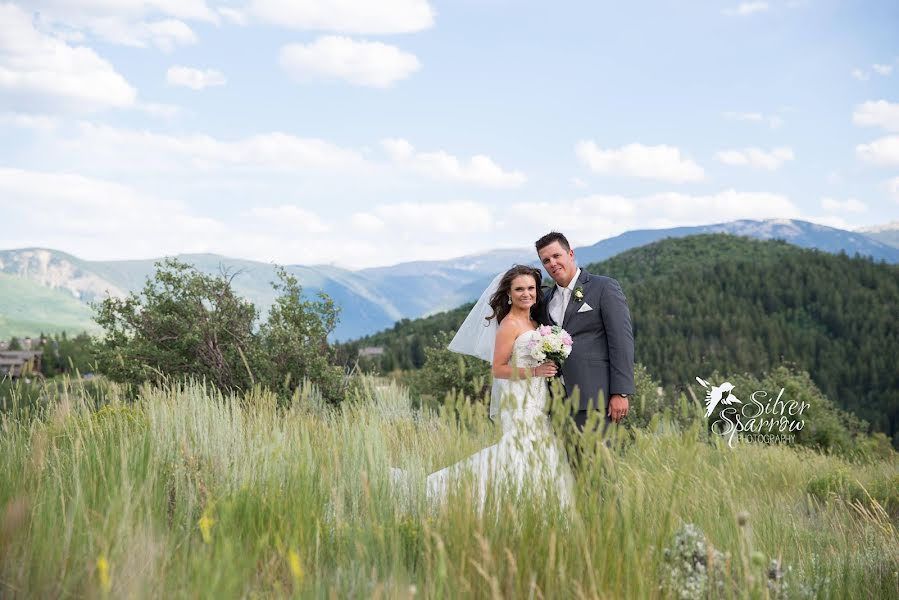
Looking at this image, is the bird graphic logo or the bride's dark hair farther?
the bird graphic logo

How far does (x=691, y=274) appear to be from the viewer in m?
112

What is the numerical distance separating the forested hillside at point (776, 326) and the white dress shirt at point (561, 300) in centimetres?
5257

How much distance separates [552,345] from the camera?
18.7 feet

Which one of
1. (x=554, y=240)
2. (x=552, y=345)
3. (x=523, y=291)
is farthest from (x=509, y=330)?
(x=554, y=240)

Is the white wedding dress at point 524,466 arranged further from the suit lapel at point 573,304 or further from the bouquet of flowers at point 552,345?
the suit lapel at point 573,304

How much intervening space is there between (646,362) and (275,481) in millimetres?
74416

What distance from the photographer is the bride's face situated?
20.8 ft

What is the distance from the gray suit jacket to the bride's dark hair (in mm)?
476

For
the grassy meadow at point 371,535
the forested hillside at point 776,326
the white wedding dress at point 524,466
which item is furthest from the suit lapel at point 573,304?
the forested hillside at point 776,326

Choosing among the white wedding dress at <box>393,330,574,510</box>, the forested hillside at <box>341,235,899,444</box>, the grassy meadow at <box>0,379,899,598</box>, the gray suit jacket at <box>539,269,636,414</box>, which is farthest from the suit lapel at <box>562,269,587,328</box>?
the forested hillside at <box>341,235,899,444</box>

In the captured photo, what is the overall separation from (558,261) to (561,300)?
0.52 metres

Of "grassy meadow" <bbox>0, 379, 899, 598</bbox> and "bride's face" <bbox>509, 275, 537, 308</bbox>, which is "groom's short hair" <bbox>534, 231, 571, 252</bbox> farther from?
"grassy meadow" <bbox>0, 379, 899, 598</bbox>

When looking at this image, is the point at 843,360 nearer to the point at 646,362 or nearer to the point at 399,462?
the point at 646,362

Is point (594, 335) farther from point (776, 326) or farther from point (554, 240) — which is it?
point (776, 326)
